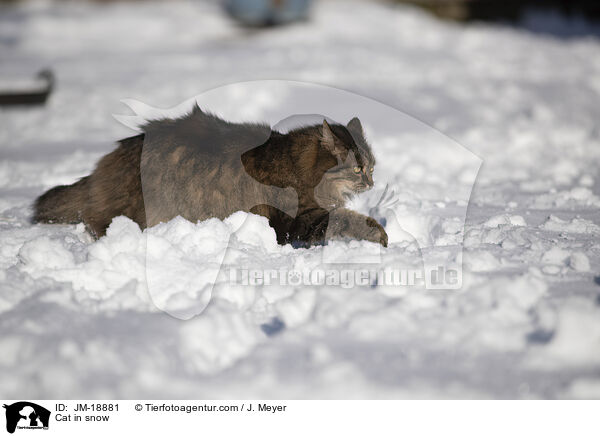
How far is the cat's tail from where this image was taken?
8.64 feet

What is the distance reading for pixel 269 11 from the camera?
30.8 feet

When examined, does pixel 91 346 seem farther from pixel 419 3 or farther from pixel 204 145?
pixel 419 3

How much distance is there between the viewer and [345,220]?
99.3 inches

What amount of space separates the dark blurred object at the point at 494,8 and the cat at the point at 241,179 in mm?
10076

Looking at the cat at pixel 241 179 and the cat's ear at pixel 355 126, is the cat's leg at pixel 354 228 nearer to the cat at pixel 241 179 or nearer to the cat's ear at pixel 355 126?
the cat at pixel 241 179

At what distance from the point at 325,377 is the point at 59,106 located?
16.6 feet

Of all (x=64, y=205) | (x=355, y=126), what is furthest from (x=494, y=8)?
(x=64, y=205)

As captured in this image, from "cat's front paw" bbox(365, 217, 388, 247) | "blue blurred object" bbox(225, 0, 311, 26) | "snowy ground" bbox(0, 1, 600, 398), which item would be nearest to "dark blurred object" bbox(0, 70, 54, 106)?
"snowy ground" bbox(0, 1, 600, 398)
